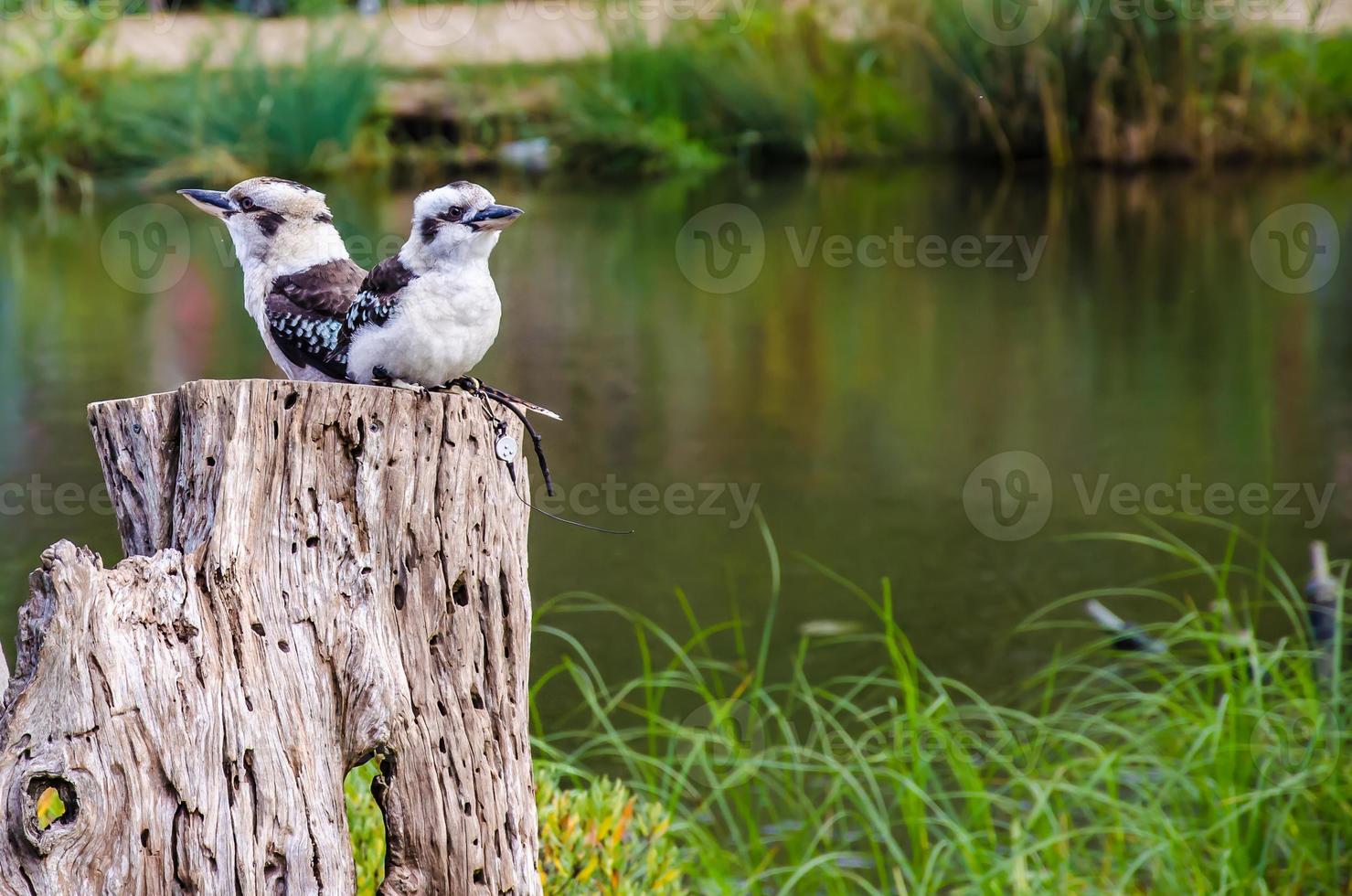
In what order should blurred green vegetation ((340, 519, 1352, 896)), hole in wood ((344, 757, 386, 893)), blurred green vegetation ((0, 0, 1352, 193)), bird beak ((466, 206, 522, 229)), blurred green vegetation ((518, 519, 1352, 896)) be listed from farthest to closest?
blurred green vegetation ((0, 0, 1352, 193)) → blurred green vegetation ((518, 519, 1352, 896)) → blurred green vegetation ((340, 519, 1352, 896)) → hole in wood ((344, 757, 386, 893)) → bird beak ((466, 206, 522, 229))

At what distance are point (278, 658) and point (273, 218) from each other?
1.59 feet

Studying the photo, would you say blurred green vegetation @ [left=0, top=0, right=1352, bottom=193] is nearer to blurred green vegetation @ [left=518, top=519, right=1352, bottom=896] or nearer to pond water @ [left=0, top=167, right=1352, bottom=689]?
pond water @ [left=0, top=167, right=1352, bottom=689]

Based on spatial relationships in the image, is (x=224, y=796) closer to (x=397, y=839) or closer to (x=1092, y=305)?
(x=397, y=839)

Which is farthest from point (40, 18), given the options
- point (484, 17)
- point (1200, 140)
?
point (1200, 140)

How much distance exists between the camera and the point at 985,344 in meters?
6.75

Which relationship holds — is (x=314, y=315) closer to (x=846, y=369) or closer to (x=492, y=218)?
(x=492, y=218)

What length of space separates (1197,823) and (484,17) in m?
11.5

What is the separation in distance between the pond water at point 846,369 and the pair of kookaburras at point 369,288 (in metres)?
1.63

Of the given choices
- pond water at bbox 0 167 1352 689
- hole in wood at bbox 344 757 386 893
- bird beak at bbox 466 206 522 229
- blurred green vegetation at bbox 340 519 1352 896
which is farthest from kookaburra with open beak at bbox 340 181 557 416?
pond water at bbox 0 167 1352 689

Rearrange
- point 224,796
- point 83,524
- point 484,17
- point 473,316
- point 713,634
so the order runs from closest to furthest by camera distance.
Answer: point 224,796 < point 473,316 < point 713,634 < point 83,524 < point 484,17

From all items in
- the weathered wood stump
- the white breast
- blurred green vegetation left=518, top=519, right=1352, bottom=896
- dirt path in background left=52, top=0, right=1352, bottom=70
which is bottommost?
blurred green vegetation left=518, top=519, right=1352, bottom=896

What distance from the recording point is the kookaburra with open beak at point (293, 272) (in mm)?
1604

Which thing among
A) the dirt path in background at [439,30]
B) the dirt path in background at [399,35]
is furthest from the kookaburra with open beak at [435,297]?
the dirt path in background at [399,35]

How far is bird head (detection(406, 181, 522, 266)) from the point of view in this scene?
149 cm
